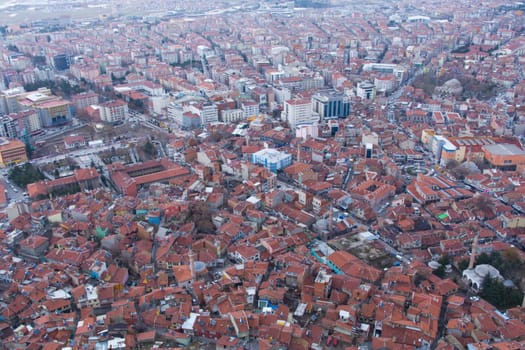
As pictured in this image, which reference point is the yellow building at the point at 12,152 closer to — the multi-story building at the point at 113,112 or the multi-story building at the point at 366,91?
the multi-story building at the point at 113,112

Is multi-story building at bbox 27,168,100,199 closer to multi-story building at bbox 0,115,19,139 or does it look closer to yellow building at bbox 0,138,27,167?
yellow building at bbox 0,138,27,167

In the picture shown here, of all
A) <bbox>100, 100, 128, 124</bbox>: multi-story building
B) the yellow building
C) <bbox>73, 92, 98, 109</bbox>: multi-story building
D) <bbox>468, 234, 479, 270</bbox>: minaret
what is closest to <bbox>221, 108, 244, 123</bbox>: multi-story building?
<bbox>100, 100, 128, 124</bbox>: multi-story building

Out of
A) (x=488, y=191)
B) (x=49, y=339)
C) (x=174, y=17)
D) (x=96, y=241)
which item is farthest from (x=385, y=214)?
(x=174, y=17)

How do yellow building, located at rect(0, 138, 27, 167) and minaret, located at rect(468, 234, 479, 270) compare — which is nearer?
minaret, located at rect(468, 234, 479, 270)

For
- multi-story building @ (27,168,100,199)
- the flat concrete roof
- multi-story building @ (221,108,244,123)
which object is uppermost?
the flat concrete roof

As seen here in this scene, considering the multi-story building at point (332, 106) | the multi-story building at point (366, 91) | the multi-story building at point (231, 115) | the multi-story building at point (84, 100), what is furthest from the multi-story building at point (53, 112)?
the multi-story building at point (366, 91)
